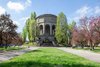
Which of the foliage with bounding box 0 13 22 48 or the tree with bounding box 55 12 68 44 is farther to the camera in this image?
the tree with bounding box 55 12 68 44

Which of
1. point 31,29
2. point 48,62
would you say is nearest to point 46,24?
point 31,29

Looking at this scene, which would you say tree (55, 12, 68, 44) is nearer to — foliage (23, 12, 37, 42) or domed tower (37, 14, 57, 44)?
foliage (23, 12, 37, 42)

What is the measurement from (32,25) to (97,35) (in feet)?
210

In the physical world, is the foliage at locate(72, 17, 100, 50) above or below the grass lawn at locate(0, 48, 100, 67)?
above

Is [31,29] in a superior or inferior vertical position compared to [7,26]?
superior

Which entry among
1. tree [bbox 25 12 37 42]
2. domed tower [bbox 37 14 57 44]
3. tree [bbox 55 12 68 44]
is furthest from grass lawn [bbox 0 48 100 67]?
domed tower [bbox 37 14 57 44]

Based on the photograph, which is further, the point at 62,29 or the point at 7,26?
the point at 62,29

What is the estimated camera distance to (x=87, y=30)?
6075 cm

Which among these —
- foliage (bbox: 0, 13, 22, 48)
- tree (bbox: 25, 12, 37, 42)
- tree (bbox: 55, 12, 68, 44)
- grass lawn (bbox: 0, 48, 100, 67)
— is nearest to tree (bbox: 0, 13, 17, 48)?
foliage (bbox: 0, 13, 22, 48)

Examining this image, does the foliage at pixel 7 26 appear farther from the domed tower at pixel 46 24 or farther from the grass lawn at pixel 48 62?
the domed tower at pixel 46 24

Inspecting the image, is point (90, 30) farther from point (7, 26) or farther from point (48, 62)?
point (48, 62)

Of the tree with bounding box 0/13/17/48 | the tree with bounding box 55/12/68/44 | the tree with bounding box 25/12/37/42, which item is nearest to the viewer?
the tree with bounding box 0/13/17/48

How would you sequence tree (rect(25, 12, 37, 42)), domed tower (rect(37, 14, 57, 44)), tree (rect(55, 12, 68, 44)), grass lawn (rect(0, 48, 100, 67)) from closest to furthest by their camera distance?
1. grass lawn (rect(0, 48, 100, 67))
2. tree (rect(55, 12, 68, 44))
3. tree (rect(25, 12, 37, 42))
4. domed tower (rect(37, 14, 57, 44))

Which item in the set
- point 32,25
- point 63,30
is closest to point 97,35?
point 63,30
